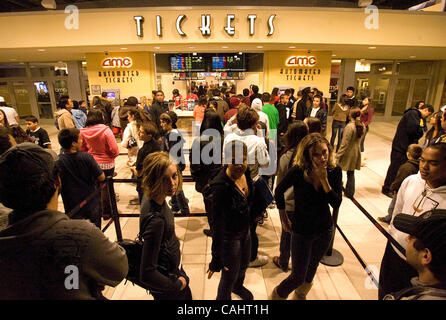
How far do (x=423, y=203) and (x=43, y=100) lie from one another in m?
16.8

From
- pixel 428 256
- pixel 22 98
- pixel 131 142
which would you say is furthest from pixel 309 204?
pixel 22 98

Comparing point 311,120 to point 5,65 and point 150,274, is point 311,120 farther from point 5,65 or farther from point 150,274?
point 5,65

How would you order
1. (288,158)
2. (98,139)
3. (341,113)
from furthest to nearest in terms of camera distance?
(341,113) → (98,139) → (288,158)

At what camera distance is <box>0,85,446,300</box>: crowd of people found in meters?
1.00

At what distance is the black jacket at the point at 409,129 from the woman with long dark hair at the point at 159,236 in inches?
172

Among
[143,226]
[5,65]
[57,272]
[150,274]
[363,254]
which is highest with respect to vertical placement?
[5,65]

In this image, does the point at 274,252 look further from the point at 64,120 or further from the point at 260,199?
the point at 64,120

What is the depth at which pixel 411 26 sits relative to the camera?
8094mm

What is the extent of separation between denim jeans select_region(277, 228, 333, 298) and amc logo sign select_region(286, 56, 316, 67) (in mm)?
9593

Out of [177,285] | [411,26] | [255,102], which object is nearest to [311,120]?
[255,102]

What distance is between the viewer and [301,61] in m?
10.6
